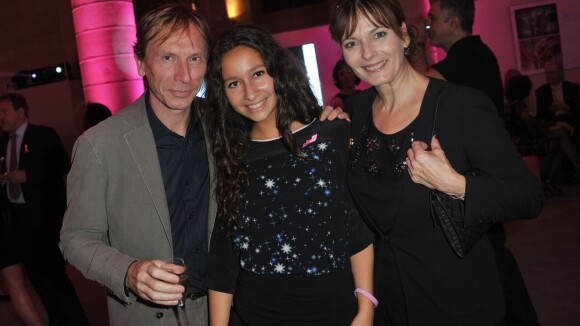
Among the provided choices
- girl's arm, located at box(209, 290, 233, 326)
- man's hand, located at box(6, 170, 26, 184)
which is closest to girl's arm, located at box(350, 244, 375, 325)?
girl's arm, located at box(209, 290, 233, 326)

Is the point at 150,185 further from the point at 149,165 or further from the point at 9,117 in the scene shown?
the point at 9,117

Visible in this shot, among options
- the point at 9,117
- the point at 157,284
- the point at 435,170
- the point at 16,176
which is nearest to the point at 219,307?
the point at 157,284

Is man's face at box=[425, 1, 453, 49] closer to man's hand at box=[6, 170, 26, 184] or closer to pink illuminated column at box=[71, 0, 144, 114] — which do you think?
man's hand at box=[6, 170, 26, 184]

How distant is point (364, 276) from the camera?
6.73 feet

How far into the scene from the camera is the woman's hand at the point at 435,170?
1669mm

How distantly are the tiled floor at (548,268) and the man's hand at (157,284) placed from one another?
114 inches

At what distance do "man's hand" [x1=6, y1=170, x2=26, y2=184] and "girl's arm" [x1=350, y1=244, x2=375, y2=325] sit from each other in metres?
3.54

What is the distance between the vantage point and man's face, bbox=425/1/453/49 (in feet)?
11.2

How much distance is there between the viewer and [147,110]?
221 cm

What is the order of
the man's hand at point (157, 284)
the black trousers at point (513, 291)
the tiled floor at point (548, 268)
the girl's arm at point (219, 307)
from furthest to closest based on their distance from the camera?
the tiled floor at point (548, 268), the black trousers at point (513, 291), the girl's arm at point (219, 307), the man's hand at point (157, 284)

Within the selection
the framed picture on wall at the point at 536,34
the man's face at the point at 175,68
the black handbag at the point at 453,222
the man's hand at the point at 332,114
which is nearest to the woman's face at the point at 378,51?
the man's hand at the point at 332,114

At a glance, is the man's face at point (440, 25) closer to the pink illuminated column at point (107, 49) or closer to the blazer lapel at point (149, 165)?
the blazer lapel at point (149, 165)

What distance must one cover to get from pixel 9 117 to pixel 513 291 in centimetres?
430

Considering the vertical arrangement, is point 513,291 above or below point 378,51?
below
